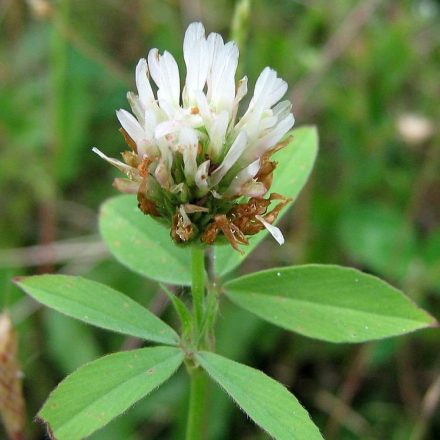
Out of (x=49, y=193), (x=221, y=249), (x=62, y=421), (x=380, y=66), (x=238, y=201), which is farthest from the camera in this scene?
(x=380, y=66)

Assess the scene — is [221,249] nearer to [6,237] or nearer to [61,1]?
[6,237]

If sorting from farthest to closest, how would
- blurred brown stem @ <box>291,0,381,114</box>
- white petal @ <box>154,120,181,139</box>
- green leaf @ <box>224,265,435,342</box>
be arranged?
1. blurred brown stem @ <box>291,0,381,114</box>
2. green leaf @ <box>224,265,435,342</box>
3. white petal @ <box>154,120,181,139</box>

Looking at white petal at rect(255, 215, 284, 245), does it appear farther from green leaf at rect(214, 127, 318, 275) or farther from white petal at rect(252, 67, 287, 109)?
green leaf at rect(214, 127, 318, 275)

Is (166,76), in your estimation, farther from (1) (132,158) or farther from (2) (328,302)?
(2) (328,302)

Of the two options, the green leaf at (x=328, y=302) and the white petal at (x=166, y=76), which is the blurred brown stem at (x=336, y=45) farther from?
the white petal at (x=166, y=76)

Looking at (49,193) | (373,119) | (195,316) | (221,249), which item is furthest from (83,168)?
(195,316)

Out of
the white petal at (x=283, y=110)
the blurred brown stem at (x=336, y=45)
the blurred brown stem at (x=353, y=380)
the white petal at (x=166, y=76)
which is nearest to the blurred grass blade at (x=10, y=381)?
the white petal at (x=166, y=76)

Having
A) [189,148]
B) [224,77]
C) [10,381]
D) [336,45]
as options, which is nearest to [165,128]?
[189,148]

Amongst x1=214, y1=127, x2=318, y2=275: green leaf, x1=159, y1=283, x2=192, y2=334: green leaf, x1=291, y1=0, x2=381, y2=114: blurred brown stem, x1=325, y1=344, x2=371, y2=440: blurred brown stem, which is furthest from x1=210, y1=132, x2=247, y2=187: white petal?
x1=291, y1=0, x2=381, y2=114: blurred brown stem
